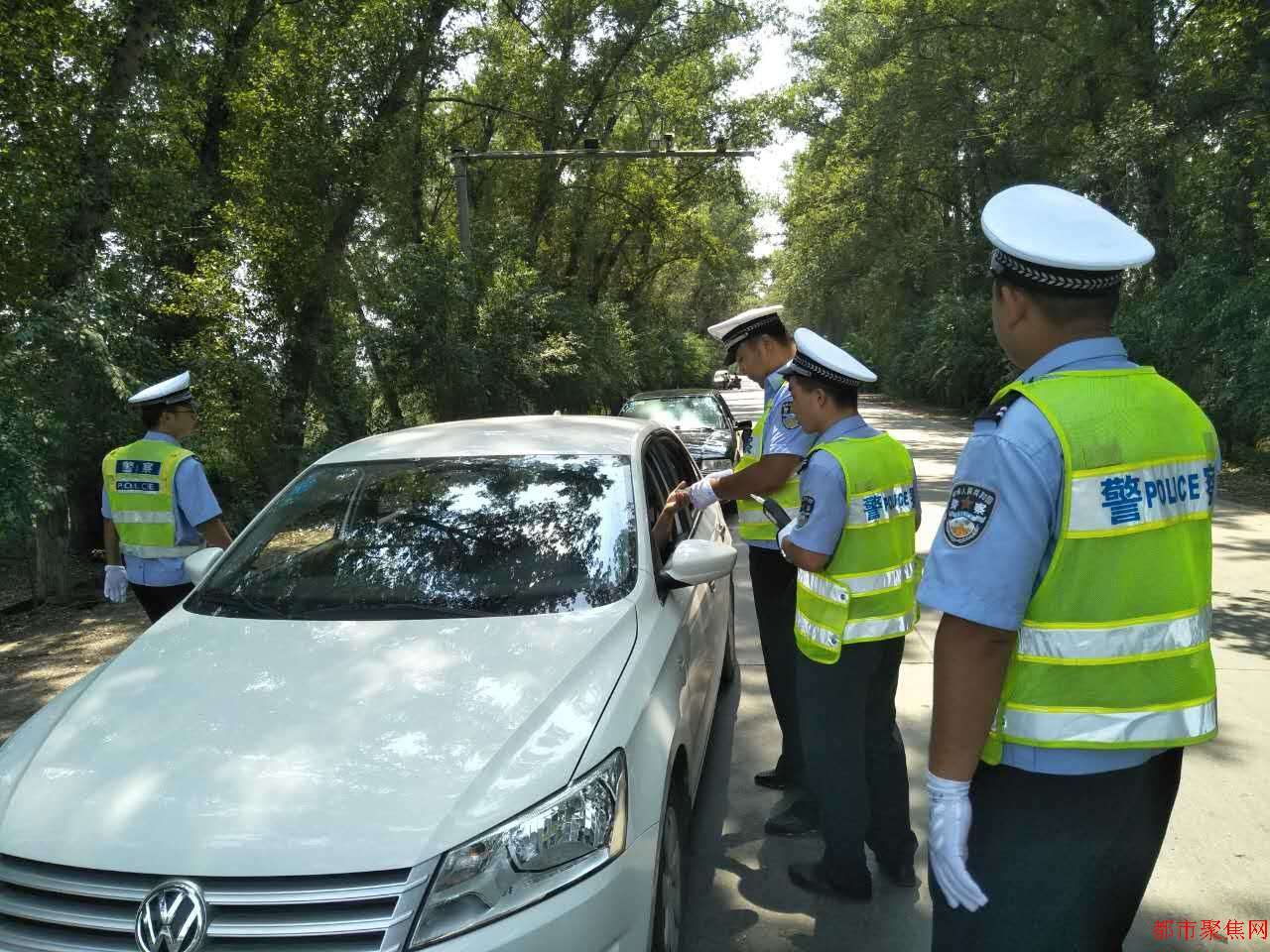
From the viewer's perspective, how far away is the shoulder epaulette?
1713mm

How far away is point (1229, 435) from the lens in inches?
603

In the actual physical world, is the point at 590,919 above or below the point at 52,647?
above

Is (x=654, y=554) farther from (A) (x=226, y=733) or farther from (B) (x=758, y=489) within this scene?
(A) (x=226, y=733)

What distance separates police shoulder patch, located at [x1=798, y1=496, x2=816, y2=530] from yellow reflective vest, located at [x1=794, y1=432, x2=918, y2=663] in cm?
12

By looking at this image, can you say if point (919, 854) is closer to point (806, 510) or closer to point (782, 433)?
point (806, 510)

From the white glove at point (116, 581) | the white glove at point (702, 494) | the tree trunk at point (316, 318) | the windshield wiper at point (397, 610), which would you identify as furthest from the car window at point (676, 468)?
the tree trunk at point (316, 318)

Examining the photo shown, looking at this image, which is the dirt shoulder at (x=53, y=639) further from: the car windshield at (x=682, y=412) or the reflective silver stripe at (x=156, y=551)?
the car windshield at (x=682, y=412)

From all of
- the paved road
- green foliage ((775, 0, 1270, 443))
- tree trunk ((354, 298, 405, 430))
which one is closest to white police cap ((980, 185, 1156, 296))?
the paved road

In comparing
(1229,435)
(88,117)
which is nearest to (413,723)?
(88,117)

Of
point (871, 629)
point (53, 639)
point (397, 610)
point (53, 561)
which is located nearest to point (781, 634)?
point (871, 629)

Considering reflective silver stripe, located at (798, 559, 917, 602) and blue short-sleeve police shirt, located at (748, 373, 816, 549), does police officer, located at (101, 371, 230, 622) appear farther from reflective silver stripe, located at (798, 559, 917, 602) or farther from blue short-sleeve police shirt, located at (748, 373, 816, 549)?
reflective silver stripe, located at (798, 559, 917, 602)

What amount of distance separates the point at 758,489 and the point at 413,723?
1.89 metres

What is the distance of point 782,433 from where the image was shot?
12.4ft

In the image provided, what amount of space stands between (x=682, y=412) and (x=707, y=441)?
1.53 meters
